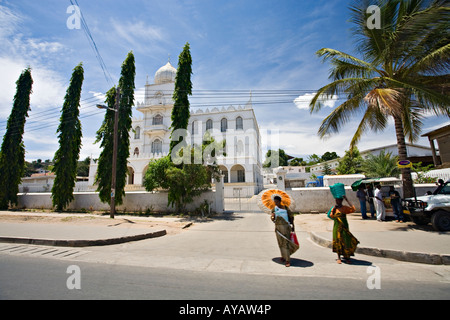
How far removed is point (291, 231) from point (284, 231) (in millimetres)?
187

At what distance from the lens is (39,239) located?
7293mm

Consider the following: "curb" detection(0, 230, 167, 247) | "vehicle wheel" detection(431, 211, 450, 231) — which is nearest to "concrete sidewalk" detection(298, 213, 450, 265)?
"vehicle wheel" detection(431, 211, 450, 231)

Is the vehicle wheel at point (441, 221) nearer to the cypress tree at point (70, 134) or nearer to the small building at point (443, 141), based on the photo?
the small building at point (443, 141)

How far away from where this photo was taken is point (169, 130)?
36.3m

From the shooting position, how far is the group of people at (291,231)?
4793 mm

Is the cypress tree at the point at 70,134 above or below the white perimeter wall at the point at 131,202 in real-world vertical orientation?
above

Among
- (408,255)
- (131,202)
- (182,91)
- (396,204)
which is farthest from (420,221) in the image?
(131,202)

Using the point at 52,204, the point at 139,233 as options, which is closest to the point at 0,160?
the point at 52,204

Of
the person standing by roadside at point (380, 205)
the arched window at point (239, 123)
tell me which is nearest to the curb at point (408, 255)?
the person standing by roadside at point (380, 205)

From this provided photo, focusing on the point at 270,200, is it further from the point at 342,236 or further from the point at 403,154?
the point at 403,154

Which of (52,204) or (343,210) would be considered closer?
(343,210)

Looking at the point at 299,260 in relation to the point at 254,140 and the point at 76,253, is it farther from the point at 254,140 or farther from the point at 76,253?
the point at 254,140

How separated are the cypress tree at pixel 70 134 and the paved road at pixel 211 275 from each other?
13.6 metres
